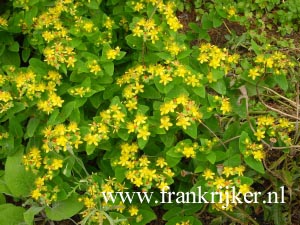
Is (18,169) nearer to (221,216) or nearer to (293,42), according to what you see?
(221,216)

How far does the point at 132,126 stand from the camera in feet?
7.45

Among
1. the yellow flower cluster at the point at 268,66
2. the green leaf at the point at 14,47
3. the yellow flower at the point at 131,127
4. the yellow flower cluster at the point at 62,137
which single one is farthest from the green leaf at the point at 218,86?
the green leaf at the point at 14,47

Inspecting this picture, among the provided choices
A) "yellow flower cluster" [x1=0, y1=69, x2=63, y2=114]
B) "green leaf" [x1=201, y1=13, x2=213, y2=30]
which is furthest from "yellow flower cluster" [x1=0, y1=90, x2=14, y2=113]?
"green leaf" [x1=201, y1=13, x2=213, y2=30]

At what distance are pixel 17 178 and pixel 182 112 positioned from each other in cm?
88

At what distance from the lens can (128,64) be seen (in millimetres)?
2748

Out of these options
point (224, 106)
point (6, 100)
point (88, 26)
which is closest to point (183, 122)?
point (224, 106)

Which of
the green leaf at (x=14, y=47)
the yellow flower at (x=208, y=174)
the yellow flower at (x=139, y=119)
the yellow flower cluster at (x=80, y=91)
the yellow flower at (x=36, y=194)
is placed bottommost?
the yellow flower at (x=36, y=194)

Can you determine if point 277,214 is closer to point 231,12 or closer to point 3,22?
point 231,12

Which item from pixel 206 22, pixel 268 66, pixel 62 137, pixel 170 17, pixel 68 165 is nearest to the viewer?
pixel 62 137

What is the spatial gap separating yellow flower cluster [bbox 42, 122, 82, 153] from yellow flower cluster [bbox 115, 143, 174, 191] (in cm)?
23

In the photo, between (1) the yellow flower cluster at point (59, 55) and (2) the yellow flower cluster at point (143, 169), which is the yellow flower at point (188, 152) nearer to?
(2) the yellow flower cluster at point (143, 169)

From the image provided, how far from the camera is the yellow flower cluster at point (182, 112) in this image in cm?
224

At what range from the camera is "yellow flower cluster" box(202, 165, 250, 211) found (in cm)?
223

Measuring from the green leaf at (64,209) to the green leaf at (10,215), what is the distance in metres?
0.15
